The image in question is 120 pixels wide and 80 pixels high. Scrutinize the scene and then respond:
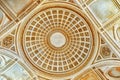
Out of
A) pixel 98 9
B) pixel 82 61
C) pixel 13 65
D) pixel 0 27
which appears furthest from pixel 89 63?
pixel 0 27

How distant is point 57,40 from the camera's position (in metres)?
18.1

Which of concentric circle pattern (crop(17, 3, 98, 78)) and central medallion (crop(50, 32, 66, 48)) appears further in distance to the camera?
central medallion (crop(50, 32, 66, 48))

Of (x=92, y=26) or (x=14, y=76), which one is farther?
(x=14, y=76)

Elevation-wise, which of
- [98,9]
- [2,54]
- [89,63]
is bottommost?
[89,63]

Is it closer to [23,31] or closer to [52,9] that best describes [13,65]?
[23,31]

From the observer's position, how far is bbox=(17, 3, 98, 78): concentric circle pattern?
17.4m

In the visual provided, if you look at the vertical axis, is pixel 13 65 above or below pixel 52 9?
below

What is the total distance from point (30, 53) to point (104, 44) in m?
4.85

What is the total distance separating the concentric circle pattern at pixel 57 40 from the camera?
57.1 ft

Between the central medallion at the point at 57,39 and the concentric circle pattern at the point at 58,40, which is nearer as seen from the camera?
the concentric circle pattern at the point at 58,40

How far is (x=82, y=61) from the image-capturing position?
1834 centimetres

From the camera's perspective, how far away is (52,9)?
56.3 feet

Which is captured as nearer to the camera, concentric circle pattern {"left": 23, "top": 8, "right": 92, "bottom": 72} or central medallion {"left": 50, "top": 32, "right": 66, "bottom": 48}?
concentric circle pattern {"left": 23, "top": 8, "right": 92, "bottom": 72}

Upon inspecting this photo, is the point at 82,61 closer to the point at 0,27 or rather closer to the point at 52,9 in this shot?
the point at 52,9
